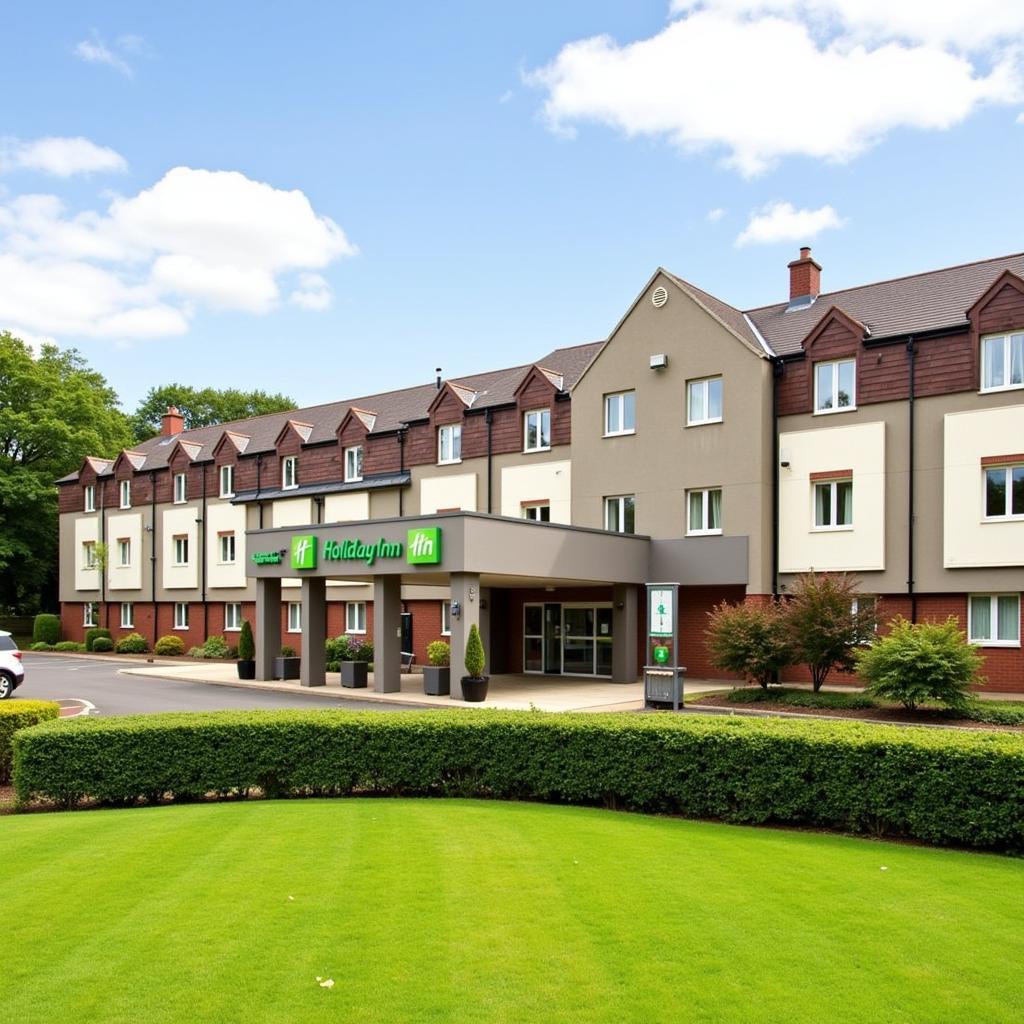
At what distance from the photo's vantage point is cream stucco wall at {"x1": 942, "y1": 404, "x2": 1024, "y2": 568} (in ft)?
72.5

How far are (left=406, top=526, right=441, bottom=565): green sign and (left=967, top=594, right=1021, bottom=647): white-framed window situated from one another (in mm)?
12850

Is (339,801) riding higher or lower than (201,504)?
lower

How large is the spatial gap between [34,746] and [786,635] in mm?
15451

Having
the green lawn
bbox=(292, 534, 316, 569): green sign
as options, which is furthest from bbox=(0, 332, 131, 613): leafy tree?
the green lawn

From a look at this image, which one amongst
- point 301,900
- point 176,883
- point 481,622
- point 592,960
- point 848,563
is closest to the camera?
point 592,960

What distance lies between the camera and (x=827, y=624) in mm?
20500

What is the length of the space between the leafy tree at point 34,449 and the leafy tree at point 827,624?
43.3 metres

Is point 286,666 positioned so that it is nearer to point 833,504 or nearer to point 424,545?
point 424,545

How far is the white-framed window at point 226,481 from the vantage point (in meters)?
42.2

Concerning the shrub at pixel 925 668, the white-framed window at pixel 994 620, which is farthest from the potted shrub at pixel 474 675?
the white-framed window at pixel 994 620

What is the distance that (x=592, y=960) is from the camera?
17.7 feet

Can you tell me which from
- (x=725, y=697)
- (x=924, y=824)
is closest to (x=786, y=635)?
(x=725, y=697)

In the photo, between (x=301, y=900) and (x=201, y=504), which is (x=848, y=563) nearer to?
(x=301, y=900)

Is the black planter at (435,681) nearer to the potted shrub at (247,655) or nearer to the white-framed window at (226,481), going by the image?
the potted shrub at (247,655)
